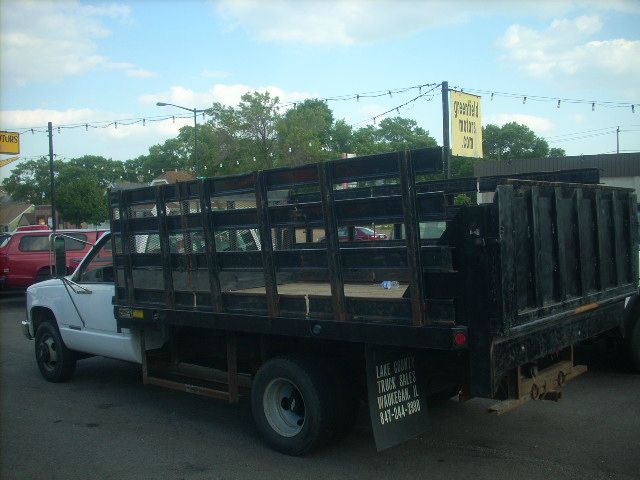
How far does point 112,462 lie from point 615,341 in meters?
5.18

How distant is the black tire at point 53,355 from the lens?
739 cm

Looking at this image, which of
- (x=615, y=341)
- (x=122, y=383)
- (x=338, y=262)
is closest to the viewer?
(x=338, y=262)

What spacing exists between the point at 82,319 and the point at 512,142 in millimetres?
72031

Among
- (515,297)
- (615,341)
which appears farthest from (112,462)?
(615,341)

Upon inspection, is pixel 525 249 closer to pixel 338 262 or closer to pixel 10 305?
pixel 338 262

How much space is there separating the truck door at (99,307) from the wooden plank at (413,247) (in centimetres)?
348

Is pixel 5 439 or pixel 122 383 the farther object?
pixel 122 383

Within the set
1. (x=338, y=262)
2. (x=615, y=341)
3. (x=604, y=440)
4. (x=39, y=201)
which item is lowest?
(x=604, y=440)

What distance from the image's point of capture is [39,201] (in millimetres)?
84438

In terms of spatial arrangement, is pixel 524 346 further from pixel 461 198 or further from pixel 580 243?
pixel 461 198

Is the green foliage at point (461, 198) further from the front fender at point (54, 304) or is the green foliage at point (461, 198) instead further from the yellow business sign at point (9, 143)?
the yellow business sign at point (9, 143)

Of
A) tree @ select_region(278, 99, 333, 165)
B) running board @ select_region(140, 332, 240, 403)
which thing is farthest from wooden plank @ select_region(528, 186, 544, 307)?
tree @ select_region(278, 99, 333, 165)

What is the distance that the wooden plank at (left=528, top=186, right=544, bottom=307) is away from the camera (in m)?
4.06

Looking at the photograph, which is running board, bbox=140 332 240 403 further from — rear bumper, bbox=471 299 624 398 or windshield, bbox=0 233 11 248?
windshield, bbox=0 233 11 248
